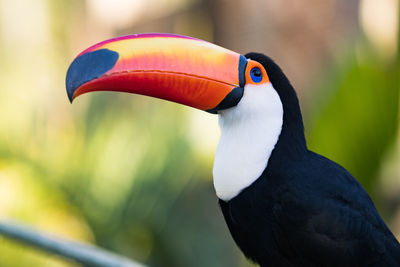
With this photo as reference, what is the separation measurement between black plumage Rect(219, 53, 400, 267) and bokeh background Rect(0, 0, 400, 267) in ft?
4.82

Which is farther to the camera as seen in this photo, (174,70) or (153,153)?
(153,153)

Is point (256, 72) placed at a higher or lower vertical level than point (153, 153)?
higher

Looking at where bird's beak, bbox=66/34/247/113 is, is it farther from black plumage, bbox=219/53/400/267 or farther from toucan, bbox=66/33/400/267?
black plumage, bbox=219/53/400/267

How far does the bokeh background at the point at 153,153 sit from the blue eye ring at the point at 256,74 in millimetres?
1517

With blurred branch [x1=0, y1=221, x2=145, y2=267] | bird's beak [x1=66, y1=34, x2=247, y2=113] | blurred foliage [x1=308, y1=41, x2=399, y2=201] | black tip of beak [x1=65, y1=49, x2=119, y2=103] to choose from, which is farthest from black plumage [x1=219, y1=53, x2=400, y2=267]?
blurred foliage [x1=308, y1=41, x2=399, y2=201]

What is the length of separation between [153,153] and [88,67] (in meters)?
2.61

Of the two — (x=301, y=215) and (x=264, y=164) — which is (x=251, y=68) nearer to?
(x=264, y=164)

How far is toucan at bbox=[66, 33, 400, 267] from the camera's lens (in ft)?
6.00

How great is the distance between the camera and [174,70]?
1826mm

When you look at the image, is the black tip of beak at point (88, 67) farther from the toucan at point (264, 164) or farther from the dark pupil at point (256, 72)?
the dark pupil at point (256, 72)

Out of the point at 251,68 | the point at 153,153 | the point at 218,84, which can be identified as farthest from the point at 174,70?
the point at 153,153

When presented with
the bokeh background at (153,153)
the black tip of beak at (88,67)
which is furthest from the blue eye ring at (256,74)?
the bokeh background at (153,153)

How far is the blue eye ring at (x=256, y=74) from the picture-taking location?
191 cm

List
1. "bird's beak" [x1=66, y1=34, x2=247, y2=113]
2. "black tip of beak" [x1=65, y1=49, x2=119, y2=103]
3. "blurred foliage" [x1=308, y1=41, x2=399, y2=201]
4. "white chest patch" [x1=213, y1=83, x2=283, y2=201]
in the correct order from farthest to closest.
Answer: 1. "blurred foliage" [x1=308, y1=41, x2=399, y2=201]
2. "white chest patch" [x1=213, y1=83, x2=283, y2=201]
3. "bird's beak" [x1=66, y1=34, x2=247, y2=113]
4. "black tip of beak" [x1=65, y1=49, x2=119, y2=103]
